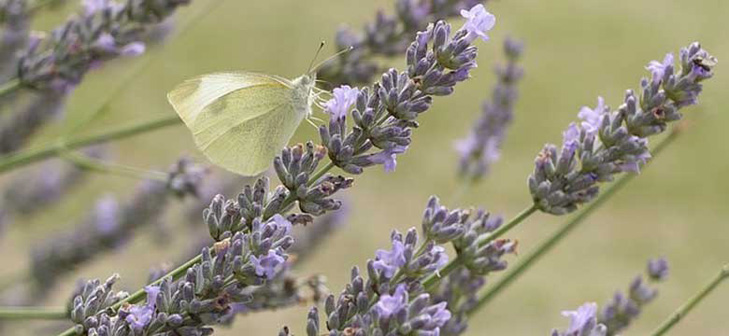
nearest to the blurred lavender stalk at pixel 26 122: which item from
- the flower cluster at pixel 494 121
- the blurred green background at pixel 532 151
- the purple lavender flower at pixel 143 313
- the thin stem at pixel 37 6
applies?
the thin stem at pixel 37 6

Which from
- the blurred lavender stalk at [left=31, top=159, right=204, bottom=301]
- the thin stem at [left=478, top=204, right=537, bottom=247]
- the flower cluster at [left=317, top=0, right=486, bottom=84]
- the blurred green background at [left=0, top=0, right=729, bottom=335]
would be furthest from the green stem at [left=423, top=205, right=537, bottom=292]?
the blurred green background at [left=0, top=0, right=729, bottom=335]

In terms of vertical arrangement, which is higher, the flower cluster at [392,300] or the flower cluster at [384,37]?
the flower cluster at [384,37]

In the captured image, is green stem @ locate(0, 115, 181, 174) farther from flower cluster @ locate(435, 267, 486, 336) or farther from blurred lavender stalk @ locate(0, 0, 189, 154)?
flower cluster @ locate(435, 267, 486, 336)

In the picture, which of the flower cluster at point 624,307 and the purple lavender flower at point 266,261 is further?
the flower cluster at point 624,307

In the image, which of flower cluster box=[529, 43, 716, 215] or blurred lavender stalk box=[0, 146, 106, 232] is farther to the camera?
blurred lavender stalk box=[0, 146, 106, 232]

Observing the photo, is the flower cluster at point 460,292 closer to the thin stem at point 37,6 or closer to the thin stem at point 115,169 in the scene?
the thin stem at point 115,169

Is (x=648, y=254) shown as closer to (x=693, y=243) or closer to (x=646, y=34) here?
(x=693, y=243)
